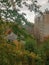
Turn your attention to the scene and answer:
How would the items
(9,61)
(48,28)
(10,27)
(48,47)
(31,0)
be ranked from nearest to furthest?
(9,61), (10,27), (31,0), (48,47), (48,28)

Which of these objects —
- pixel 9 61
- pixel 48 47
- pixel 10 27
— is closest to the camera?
pixel 9 61

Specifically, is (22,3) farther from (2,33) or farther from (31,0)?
(2,33)

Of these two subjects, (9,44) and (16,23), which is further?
(16,23)

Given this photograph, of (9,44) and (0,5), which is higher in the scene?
(0,5)

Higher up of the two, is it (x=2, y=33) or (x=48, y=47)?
(x=2, y=33)

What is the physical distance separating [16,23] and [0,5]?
18 cm

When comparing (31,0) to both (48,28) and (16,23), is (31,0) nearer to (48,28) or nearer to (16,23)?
(16,23)

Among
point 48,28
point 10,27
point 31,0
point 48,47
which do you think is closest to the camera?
point 10,27

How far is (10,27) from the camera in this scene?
1.89m

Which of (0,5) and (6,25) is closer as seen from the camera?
(6,25)

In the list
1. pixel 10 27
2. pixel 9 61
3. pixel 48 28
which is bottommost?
pixel 48 28

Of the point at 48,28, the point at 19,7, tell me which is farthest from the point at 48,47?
the point at 19,7

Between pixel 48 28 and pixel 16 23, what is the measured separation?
12.3 metres

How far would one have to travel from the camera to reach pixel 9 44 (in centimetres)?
182
